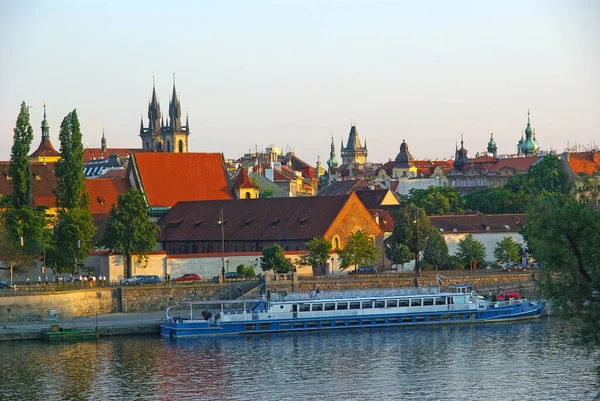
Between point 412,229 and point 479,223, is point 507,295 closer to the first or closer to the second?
point 412,229

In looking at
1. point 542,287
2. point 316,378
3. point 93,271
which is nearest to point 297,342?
point 316,378

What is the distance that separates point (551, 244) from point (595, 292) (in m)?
2.11

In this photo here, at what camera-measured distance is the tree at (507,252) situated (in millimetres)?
103625

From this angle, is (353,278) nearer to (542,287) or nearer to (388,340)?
(388,340)

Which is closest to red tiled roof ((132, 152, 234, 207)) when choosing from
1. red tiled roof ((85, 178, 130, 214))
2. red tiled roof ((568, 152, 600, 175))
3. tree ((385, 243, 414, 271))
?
red tiled roof ((85, 178, 130, 214))

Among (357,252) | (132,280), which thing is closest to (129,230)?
(132,280)

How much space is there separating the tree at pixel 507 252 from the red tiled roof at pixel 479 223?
6.16 m

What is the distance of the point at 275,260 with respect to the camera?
93.5 metres

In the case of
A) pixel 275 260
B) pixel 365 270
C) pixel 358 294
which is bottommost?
pixel 358 294

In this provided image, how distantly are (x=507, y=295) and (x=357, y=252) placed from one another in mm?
13458

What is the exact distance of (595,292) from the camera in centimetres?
3844

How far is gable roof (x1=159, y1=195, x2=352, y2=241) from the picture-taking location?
330ft

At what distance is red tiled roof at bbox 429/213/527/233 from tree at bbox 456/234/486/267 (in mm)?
7059

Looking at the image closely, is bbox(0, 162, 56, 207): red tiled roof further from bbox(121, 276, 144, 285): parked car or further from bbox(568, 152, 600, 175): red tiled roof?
bbox(568, 152, 600, 175): red tiled roof
